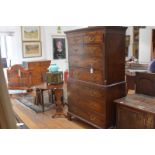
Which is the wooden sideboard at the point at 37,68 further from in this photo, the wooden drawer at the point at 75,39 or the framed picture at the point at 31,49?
the wooden drawer at the point at 75,39

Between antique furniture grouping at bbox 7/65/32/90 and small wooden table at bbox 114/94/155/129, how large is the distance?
135 inches

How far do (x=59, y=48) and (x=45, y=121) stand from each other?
3790mm

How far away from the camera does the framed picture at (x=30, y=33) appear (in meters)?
6.08

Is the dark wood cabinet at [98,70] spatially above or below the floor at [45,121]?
above

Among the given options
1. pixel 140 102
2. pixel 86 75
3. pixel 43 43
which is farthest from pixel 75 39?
pixel 43 43

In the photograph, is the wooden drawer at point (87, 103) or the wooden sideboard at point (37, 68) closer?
the wooden drawer at point (87, 103)

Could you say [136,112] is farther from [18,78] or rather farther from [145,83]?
[18,78]

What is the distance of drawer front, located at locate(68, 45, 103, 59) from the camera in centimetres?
281

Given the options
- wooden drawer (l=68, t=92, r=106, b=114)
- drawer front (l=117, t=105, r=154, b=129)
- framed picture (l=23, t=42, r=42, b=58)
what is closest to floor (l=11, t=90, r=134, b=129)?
wooden drawer (l=68, t=92, r=106, b=114)

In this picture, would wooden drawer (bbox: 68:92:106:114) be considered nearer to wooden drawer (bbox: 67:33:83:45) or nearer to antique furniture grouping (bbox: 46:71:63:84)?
antique furniture grouping (bbox: 46:71:63:84)

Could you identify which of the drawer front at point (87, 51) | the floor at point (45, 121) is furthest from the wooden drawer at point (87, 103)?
the drawer front at point (87, 51)

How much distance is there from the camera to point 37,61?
245 inches
